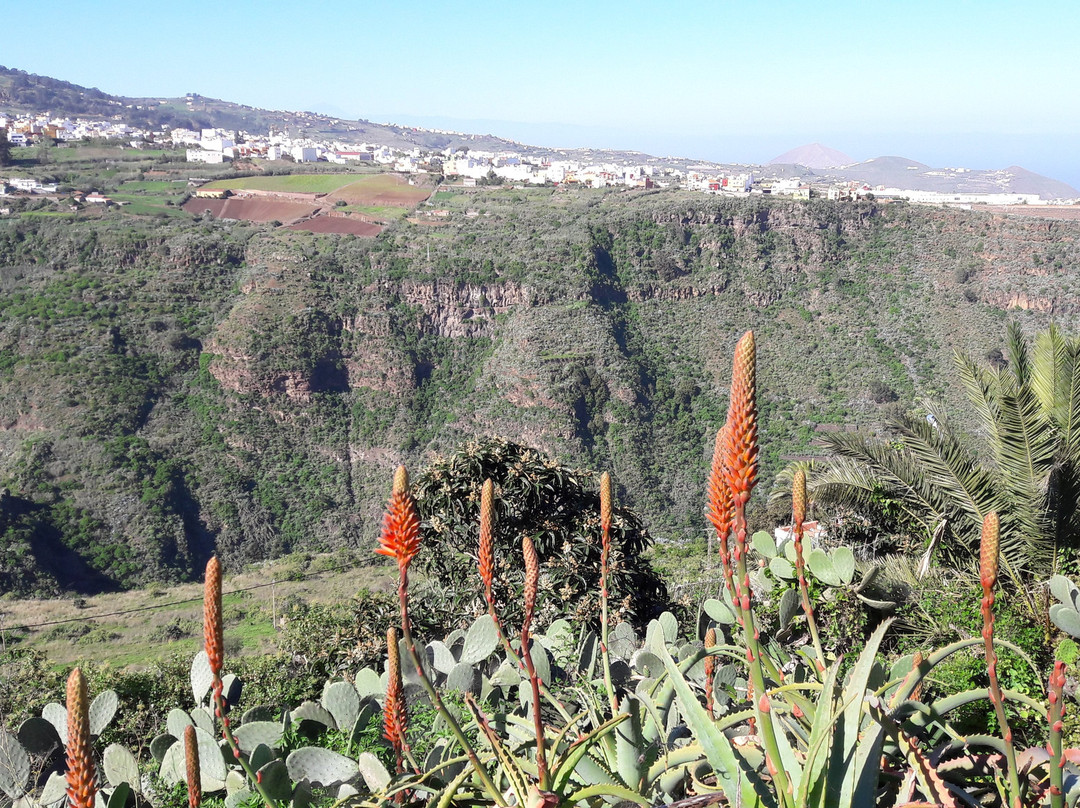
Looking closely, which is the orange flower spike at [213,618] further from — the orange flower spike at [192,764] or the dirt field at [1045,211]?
the dirt field at [1045,211]

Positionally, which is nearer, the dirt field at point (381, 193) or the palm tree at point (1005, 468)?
the palm tree at point (1005, 468)

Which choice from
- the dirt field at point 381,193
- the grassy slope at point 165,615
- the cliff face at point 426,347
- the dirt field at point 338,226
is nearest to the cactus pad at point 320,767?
the grassy slope at point 165,615

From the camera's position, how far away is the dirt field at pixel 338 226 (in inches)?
1667

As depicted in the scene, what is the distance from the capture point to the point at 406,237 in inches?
1642

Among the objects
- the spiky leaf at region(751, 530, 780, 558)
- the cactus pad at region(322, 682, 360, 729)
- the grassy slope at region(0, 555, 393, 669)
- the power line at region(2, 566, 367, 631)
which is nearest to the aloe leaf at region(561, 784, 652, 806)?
the cactus pad at region(322, 682, 360, 729)

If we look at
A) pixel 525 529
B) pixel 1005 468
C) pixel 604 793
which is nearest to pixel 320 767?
pixel 604 793

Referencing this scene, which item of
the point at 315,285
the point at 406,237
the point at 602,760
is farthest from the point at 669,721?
the point at 406,237

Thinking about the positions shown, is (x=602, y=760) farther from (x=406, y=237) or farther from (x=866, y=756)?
(x=406, y=237)

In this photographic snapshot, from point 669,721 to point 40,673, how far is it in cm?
676

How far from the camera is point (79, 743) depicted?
1077 millimetres

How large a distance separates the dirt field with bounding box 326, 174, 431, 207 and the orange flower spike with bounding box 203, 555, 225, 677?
48639mm

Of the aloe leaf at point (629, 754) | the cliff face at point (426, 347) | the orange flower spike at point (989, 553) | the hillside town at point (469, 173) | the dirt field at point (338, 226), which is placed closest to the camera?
the orange flower spike at point (989, 553)

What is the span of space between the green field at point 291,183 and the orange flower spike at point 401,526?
51.7m

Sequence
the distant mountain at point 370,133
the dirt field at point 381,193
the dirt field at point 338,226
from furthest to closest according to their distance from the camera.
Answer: the distant mountain at point 370,133 < the dirt field at point 381,193 < the dirt field at point 338,226
